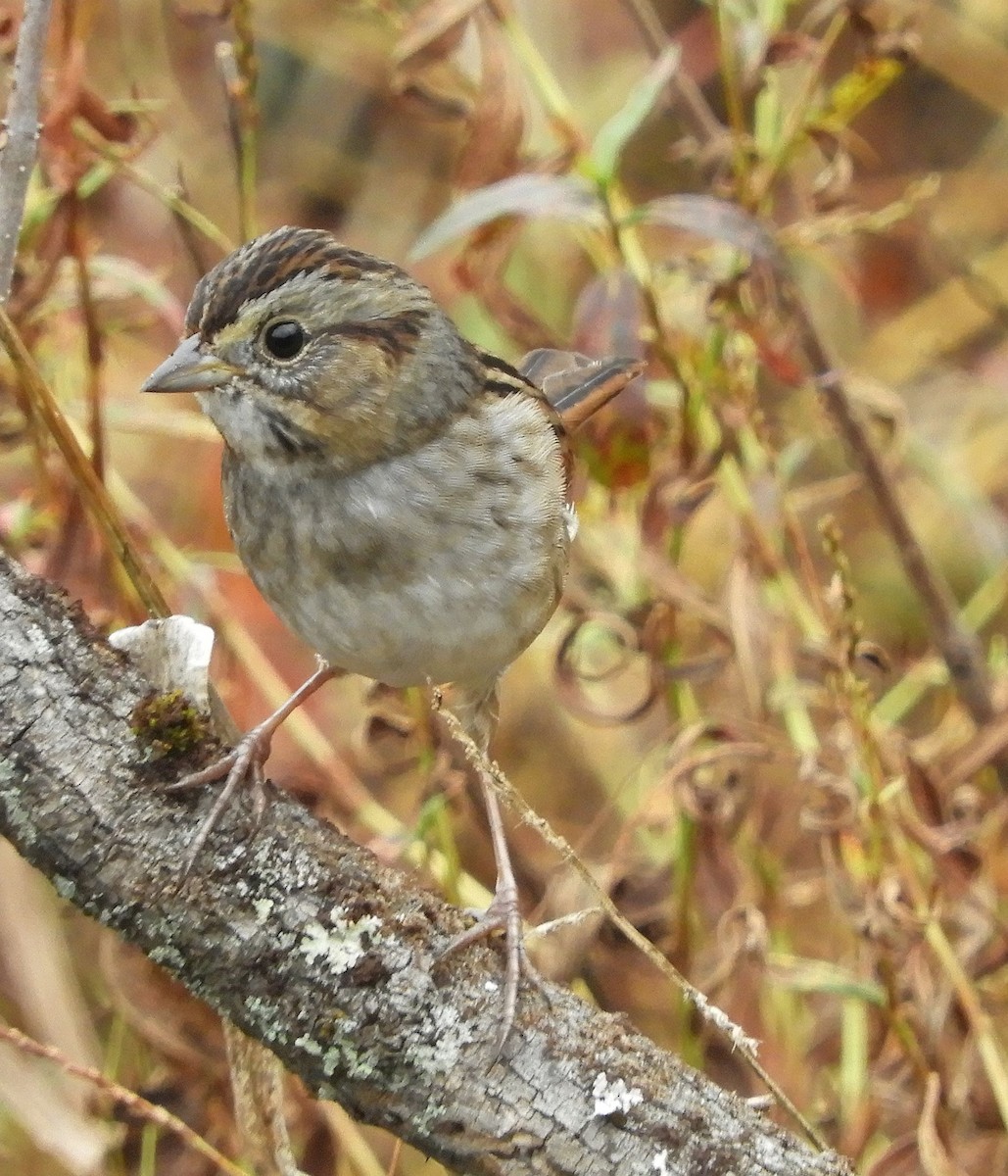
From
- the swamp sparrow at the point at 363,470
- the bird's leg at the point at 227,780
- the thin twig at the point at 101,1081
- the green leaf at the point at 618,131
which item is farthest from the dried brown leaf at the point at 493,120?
the thin twig at the point at 101,1081

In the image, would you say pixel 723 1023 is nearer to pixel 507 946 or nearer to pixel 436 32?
pixel 507 946

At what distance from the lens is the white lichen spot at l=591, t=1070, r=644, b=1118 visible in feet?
5.22

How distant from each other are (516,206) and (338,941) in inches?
42.4

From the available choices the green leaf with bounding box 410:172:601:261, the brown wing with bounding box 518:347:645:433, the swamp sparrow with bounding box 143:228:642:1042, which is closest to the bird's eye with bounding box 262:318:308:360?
the swamp sparrow with bounding box 143:228:642:1042

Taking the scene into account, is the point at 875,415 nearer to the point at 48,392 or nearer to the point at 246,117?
the point at 246,117

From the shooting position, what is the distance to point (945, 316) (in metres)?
4.38

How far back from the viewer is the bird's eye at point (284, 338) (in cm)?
200

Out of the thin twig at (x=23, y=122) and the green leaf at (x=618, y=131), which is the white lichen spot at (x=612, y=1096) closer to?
the thin twig at (x=23, y=122)

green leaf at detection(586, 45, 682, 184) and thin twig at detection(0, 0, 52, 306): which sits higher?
thin twig at detection(0, 0, 52, 306)

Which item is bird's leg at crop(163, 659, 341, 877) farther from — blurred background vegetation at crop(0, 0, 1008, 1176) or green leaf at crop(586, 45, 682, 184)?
green leaf at crop(586, 45, 682, 184)

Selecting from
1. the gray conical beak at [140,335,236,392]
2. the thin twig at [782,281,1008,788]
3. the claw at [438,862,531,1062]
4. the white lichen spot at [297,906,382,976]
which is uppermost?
the gray conical beak at [140,335,236,392]

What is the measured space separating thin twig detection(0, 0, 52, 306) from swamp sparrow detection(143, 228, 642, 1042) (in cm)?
26

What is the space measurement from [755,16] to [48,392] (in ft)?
A: 4.84

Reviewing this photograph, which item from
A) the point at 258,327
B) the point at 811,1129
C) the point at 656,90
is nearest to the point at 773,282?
the point at 656,90
